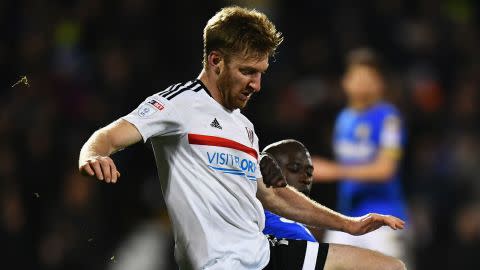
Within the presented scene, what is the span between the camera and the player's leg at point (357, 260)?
421 cm

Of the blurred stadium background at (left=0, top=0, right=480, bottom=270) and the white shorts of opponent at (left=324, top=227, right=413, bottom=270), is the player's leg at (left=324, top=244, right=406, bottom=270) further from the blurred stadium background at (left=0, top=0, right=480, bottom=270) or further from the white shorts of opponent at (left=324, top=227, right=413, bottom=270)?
the blurred stadium background at (left=0, top=0, right=480, bottom=270)

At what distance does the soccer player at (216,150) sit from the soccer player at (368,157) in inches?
126

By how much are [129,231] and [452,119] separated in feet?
11.9

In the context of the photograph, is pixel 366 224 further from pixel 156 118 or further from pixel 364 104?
pixel 364 104

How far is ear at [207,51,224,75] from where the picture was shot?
4.11 m

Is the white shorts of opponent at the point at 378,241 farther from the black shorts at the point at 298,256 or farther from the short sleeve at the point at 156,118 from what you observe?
the short sleeve at the point at 156,118

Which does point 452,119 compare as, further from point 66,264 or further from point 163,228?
point 66,264

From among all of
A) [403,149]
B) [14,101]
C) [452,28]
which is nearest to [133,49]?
[14,101]

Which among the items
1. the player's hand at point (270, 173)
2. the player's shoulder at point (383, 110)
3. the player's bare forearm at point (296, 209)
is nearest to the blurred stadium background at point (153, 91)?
the player's shoulder at point (383, 110)

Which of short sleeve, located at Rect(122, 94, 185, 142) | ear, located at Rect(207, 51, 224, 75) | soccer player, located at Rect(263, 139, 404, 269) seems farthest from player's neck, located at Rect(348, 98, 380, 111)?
short sleeve, located at Rect(122, 94, 185, 142)

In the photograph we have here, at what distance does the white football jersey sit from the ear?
92mm

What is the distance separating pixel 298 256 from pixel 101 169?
1.27m

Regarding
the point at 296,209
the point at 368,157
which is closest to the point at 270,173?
the point at 296,209

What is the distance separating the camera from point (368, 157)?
7.75 meters
